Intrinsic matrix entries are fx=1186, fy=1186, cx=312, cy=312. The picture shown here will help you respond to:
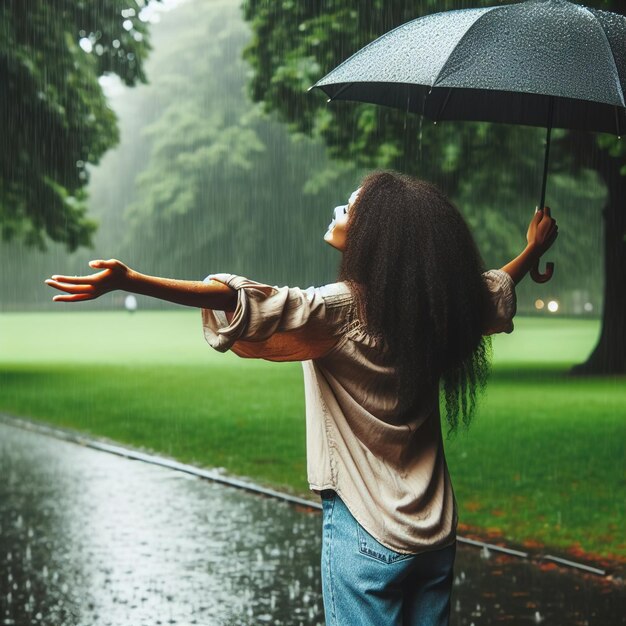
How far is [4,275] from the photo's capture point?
71.1 metres

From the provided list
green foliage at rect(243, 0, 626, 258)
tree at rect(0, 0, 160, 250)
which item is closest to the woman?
green foliage at rect(243, 0, 626, 258)

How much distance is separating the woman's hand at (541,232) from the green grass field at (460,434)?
111 cm

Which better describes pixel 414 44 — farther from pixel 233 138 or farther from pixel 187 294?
pixel 233 138

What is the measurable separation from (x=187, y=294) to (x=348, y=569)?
2.47 ft

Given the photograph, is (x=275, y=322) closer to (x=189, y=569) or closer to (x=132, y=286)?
(x=132, y=286)

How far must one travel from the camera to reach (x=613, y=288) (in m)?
22.6

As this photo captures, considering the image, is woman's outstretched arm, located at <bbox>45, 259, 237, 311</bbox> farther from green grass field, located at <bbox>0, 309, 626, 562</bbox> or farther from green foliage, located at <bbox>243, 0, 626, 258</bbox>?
green foliage, located at <bbox>243, 0, 626, 258</bbox>

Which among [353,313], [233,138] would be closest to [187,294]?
[353,313]

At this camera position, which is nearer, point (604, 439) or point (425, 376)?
point (425, 376)

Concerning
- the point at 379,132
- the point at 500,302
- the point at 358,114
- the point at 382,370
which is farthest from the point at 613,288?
→ the point at 382,370

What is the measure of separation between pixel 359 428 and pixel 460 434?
11.6m

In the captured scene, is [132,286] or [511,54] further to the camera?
[511,54]

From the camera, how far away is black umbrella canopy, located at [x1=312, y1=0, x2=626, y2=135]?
11.6 ft

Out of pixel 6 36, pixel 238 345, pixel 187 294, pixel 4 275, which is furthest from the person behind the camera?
pixel 4 275
